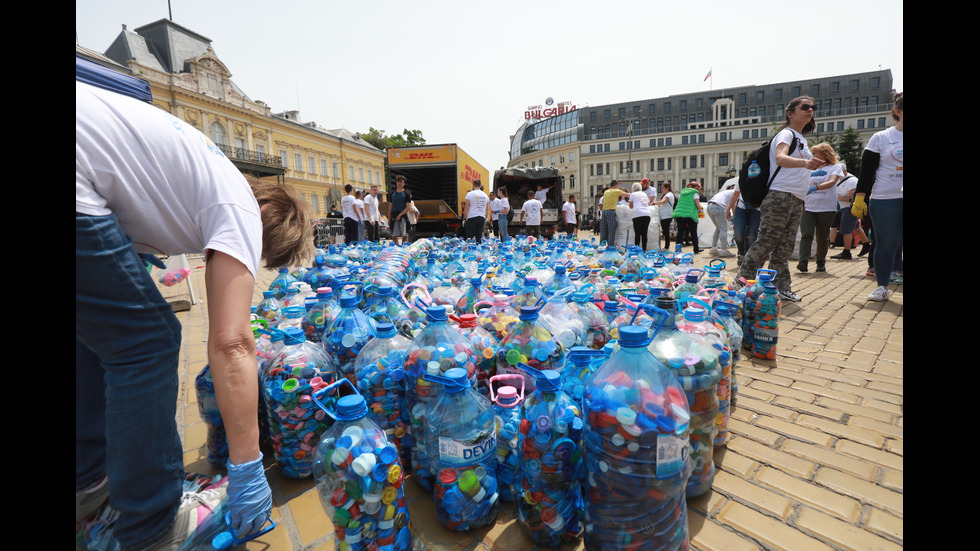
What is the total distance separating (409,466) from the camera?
6.63 feet

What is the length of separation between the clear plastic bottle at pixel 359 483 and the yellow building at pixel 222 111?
2903 centimetres

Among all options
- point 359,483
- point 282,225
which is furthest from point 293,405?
point 282,225

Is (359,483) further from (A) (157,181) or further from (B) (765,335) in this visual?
(B) (765,335)

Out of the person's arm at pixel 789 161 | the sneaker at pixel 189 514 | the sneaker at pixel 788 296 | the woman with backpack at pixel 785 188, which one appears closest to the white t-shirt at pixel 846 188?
the sneaker at pixel 788 296

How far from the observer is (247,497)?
4.93ft

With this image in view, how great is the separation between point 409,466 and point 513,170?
16.3m

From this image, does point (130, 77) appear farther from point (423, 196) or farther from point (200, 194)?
point (423, 196)

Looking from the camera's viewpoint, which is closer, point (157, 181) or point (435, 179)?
point (157, 181)

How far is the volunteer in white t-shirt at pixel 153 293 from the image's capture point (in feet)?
4.09

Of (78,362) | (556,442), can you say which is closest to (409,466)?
(556,442)

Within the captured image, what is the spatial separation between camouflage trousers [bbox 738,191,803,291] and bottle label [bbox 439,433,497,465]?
396 cm

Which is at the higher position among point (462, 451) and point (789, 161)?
point (789, 161)

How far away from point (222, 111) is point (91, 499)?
36.8m

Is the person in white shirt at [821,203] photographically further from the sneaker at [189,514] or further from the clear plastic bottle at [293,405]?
the sneaker at [189,514]
